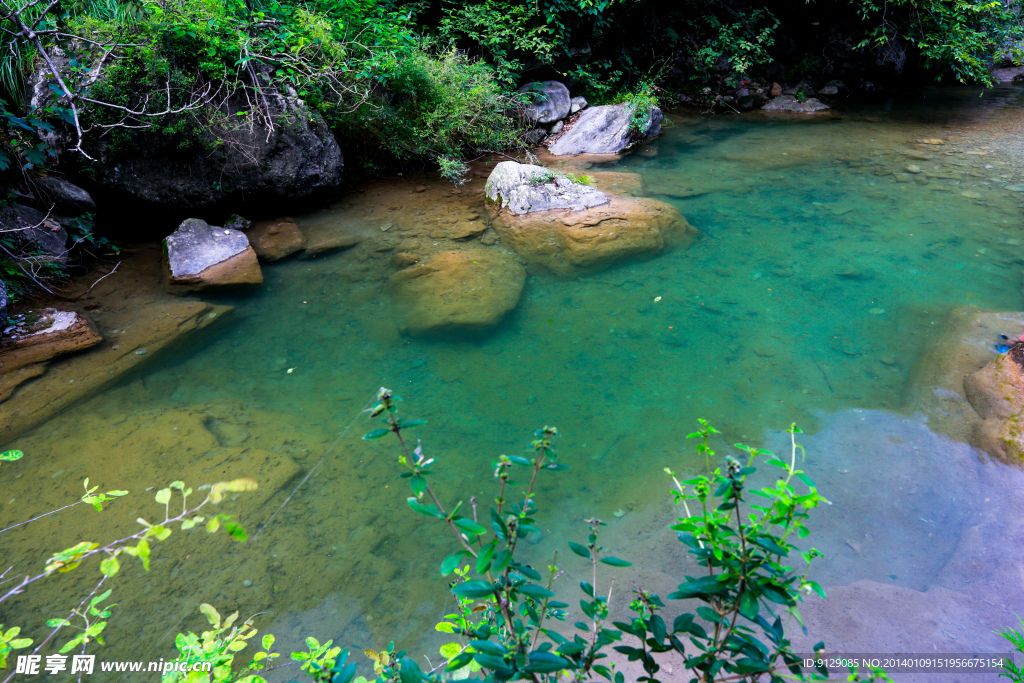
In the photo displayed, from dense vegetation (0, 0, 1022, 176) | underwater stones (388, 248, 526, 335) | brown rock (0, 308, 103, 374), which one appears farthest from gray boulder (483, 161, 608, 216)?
brown rock (0, 308, 103, 374)

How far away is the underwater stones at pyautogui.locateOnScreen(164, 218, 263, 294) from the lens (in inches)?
172

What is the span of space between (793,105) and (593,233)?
23.9ft

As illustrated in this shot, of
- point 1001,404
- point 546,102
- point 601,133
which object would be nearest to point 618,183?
point 601,133

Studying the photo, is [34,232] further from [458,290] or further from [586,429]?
[586,429]

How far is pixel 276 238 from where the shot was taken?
17.0 feet

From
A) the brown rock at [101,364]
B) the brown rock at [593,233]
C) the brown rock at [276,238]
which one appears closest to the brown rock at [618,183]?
the brown rock at [593,233]

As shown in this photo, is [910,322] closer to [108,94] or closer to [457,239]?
[457,239]

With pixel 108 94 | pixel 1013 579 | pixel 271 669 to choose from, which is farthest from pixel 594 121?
pixel 271 669

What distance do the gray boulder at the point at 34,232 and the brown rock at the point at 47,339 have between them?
0.82 meters

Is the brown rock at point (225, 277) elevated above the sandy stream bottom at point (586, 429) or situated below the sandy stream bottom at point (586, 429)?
above

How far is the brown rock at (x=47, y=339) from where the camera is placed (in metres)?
3.47

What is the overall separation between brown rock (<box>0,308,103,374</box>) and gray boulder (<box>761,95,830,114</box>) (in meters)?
10.6

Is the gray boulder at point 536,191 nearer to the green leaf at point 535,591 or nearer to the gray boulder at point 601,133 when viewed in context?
the gray boulder at point 601,133

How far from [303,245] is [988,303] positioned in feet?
18.9
